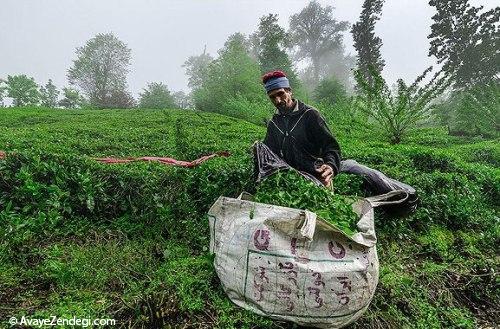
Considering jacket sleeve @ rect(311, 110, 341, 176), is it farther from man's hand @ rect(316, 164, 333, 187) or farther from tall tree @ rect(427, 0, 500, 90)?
tall tree @ rect(427, 0, 500, 90)

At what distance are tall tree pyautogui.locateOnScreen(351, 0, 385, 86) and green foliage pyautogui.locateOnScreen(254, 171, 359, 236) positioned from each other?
22.7 m

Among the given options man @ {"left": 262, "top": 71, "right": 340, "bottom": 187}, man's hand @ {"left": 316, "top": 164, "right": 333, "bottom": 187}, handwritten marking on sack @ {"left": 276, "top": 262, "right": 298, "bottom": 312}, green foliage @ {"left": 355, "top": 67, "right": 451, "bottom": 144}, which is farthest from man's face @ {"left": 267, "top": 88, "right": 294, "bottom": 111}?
green foliage @ {"left": 355, "top": 67, "right": 451, "bottom": 144}

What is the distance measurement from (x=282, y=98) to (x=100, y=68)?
36.0m

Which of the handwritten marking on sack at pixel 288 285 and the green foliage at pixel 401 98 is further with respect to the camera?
the green foliage at pixel 401 98

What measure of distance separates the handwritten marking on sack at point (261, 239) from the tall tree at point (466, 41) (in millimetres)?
24328

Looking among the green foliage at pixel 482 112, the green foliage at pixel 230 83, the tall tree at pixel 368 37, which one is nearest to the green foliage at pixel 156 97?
the green foliage at pixel 230 83

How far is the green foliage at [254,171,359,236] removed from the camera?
2.35 meters

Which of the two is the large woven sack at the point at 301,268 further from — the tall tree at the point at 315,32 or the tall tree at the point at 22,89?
the tall tree at the point at 315,32

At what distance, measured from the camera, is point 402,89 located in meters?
9.07

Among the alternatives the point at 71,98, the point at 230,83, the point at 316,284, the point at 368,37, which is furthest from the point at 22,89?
the point at 316,284

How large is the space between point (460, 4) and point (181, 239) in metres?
25.5

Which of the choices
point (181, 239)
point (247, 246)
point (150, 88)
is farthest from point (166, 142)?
point (150, 88)

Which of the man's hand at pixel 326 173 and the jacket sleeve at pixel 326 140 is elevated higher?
the jacket sleeve at pixel 326 140

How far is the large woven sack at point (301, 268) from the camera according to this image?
2049 millimetres
